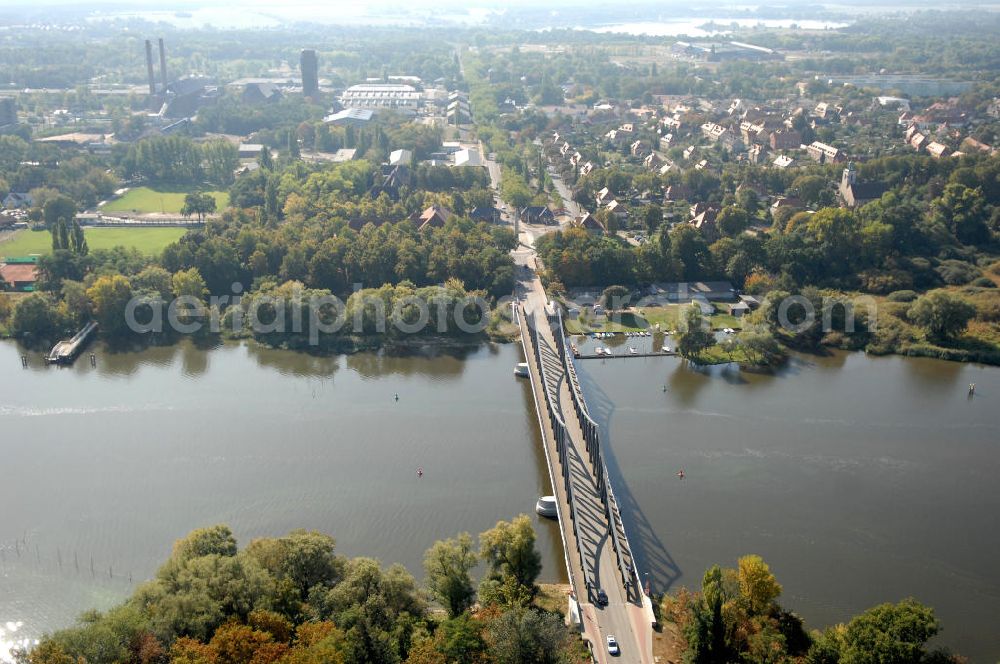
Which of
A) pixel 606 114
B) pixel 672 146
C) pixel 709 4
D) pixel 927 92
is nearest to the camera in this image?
pixel 672 146

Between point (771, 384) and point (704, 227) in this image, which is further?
point (704, 227)

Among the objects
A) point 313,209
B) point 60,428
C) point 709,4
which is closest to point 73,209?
point 313,209

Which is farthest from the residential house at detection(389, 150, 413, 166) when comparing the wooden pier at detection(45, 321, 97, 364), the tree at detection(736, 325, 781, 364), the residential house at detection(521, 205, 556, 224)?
the tree at detection(736, 325, 781, 364)

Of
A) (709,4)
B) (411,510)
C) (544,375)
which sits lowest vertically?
(411,510)

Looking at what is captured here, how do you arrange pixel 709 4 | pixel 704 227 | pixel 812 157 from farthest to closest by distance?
pixel 709 4, pixel 812 157, pixel 704 227

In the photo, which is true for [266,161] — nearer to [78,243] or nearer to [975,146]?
[78,243]

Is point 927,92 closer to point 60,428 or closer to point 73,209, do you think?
point 73,209

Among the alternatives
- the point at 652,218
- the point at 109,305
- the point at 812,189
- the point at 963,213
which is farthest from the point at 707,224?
the point at 109,305

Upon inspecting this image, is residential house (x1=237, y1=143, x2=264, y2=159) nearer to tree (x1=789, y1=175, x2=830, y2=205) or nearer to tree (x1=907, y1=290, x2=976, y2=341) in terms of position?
tree (x1=789, y1=175, x2=830, y2=205)
